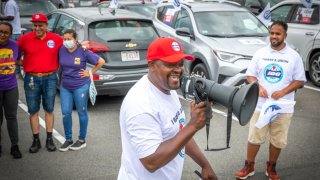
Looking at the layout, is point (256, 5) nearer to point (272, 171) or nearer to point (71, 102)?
point (71, 102)

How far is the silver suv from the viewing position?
26.5ft

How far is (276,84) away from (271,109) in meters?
0.28

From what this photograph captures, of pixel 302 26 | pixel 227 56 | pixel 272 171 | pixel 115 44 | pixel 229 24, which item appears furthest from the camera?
pixel 302 26

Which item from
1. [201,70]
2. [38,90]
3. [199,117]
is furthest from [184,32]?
[199,117]

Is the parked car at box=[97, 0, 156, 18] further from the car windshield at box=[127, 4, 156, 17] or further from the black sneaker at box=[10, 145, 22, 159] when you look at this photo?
the black sneaker at box=[10, 145, 22, 159]

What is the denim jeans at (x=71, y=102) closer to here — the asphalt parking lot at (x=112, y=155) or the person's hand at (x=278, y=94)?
the asphalt parking lot at (x=112, y=155)

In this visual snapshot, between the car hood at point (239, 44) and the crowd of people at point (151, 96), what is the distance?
2898 mm

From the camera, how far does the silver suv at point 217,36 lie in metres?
8.08

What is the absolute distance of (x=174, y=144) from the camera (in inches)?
96.4

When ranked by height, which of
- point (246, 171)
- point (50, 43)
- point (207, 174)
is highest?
point (207, 174)

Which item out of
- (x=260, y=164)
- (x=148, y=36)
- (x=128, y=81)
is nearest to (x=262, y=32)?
(x=148, y=36)

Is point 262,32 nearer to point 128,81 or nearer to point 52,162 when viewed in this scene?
point 128,81

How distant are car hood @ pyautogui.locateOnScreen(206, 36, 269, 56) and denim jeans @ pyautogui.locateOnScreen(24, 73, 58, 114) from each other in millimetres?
3443

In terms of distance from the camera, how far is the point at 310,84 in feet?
32.9
